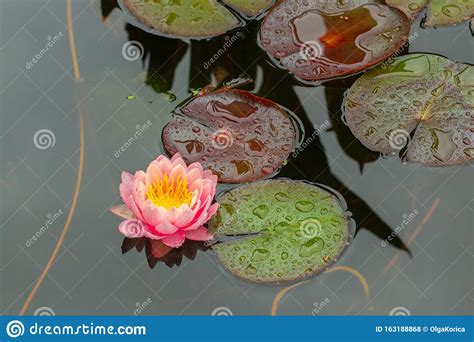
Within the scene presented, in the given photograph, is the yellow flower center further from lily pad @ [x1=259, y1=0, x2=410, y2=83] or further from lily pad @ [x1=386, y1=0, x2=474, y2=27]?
lily pad @ [x1=386, y1=0, x2=474, y2=27]

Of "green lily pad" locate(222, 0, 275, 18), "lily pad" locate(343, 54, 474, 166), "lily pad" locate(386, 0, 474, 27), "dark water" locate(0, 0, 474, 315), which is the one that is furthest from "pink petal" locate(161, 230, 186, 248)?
"lily pad" locate(386, 0, 474, 27)

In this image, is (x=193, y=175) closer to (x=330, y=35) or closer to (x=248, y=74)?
(x=248, y=74)

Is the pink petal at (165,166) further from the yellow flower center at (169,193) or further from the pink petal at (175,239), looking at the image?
the pink petal at (175,239)

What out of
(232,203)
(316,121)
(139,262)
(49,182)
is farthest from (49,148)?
(316,121)

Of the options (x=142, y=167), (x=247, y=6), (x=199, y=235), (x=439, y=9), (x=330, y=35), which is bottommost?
(x=439, y=9)

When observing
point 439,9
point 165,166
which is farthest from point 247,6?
point 165,166

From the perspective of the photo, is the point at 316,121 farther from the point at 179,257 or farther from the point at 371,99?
the point at 179,257

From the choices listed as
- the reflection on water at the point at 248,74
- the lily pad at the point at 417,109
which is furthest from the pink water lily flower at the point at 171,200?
the lily pad at the point at 417,109

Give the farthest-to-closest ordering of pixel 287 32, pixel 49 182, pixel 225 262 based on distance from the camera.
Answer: pixel 287 32 < pixel 49 182 < pixel 225 262
